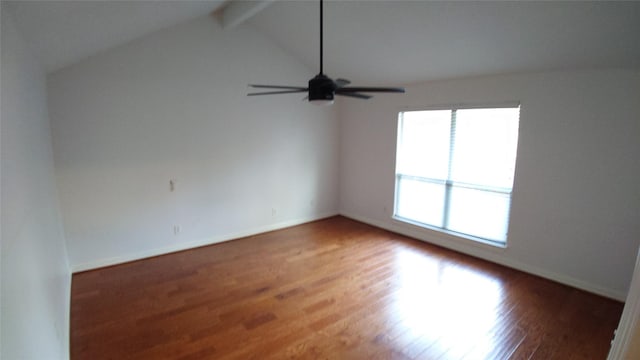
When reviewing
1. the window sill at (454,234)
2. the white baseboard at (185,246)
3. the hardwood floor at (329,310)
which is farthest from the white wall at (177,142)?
the window sill at (454,234)

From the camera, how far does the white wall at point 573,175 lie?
3.03 m

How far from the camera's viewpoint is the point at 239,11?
3754 mm

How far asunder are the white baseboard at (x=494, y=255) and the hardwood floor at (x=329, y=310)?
0.35 feet

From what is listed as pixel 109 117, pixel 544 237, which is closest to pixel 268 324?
pixel 109 117

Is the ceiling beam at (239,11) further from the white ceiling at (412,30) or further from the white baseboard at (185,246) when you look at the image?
the white baseboard at (185,246)

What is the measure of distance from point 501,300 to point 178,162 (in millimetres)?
4075

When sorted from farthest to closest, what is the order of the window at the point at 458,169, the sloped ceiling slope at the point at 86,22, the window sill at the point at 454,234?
the window sill at the point at 454,234 → the window at the point at 458,169 → the sloped ceiling slope at the point at 86,22

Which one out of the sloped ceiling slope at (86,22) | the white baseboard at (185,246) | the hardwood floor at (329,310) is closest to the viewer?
the sloped ceiling slope at (86,22)

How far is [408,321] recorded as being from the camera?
274 centimetres

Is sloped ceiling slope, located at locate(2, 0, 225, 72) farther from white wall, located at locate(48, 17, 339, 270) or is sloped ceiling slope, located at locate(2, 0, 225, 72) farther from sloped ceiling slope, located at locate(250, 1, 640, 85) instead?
sloped ceiling slope, located at locate(250, 1, 640, 85)

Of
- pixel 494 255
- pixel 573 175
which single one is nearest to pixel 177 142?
pixel 494 255

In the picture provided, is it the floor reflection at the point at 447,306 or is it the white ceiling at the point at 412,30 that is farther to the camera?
the floor reflection at the point at 447,306

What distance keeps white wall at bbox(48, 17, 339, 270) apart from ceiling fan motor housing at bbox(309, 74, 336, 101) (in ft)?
8.65

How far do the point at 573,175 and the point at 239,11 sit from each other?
4.18 meters
